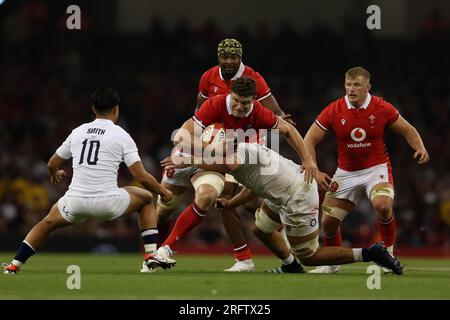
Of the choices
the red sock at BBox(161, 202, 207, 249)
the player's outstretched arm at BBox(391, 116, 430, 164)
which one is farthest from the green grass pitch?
the player's outstretched arm at BBox(391, 116, 430, 164)

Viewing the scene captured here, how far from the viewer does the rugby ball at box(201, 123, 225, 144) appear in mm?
10578

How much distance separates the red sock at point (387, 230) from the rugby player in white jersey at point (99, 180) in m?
2.49

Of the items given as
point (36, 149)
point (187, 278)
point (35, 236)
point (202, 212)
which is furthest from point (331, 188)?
point (36, 149)

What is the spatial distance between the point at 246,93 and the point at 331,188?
1.90 m

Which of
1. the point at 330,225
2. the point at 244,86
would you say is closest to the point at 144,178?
the point at 244,86

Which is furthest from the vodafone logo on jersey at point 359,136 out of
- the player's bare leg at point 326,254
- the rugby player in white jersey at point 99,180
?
the rugby player in white jersey at point 99,180

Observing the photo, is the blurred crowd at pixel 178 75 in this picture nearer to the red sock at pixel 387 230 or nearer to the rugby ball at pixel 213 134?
the red sock at pixel 387 230

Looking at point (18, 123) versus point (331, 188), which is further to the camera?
point (18, 123)

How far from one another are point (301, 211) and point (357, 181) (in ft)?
5.60

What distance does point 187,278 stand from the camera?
10.1 metres

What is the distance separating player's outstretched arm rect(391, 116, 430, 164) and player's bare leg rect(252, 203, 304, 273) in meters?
1.67

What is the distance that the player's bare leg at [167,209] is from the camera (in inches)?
486

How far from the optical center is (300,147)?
1052 cm

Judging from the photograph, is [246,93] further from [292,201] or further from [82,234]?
[82,234]
